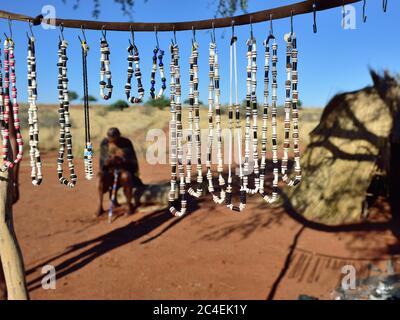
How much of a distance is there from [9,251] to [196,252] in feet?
11.7

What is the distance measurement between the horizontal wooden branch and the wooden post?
49.6 inches

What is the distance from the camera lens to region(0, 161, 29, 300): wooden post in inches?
117

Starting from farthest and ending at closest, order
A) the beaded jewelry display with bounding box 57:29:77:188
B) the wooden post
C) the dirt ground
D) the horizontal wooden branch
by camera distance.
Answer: the dirt ground
the wooden post
the beaded jewelry display with bounding box 57:29:77:188
the horizontal wooden branch

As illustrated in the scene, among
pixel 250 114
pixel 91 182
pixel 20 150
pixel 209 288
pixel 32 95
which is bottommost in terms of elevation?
pixel 209 288

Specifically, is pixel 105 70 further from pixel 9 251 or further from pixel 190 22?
pixel 9 251

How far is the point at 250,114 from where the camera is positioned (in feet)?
7.95

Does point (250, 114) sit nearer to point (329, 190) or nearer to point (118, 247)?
point (118, 247)

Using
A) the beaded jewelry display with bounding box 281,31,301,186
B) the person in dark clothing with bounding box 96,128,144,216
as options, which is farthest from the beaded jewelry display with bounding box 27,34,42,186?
the person in dark clothing with bounding box 96,128,144,216

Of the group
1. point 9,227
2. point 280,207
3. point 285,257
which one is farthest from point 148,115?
point 9,227

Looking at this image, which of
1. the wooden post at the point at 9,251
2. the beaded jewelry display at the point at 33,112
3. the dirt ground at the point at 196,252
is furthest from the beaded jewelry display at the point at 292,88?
the dirt ground at the point at 196,252

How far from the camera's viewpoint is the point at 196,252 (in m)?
6.19

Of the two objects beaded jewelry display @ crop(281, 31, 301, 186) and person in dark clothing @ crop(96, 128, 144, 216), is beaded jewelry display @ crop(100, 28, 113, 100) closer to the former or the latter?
beaded jewelry display @ crop(281, 31, 301, 186)

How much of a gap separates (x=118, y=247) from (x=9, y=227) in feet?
11.8

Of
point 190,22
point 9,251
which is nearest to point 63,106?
point 190,22
